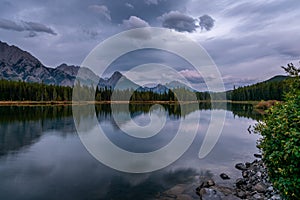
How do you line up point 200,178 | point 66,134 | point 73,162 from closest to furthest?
1. point 200,178
2. point 73,162
3. point 66,134

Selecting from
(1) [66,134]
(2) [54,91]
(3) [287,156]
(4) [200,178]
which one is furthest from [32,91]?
(3) [287,156]

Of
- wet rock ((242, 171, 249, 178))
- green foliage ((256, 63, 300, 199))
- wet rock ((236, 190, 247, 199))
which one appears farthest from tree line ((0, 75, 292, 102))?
green foliage ((256, 63, 300, 199))

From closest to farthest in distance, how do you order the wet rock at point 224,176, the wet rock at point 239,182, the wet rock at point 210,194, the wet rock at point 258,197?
1. the wet rock at point 258,197
2. the wet rock at point 210,194
3. the wet rock at point 239,182
4. the wet rock at point 224,176

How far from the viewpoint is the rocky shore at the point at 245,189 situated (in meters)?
11.5

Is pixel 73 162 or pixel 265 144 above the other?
pixel 265 144

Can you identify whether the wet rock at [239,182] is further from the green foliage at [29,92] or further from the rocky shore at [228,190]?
the green foliage at [29,92]

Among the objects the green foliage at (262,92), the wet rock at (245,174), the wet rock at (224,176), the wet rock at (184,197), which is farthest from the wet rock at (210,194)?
the green foliage at (262,92)

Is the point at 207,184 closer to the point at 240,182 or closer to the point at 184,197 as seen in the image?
the point at 184,197

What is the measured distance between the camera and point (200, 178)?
1517 centimetres

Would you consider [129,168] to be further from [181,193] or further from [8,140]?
[8,140]

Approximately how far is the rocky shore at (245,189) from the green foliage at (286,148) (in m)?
3.53

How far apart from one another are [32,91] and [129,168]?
358 feet

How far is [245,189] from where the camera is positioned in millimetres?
13094

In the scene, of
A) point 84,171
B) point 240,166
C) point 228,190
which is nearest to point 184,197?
point 228,190
